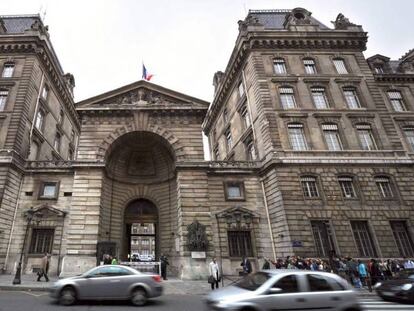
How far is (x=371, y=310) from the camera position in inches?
377

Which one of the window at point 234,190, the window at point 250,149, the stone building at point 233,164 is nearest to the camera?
the stone building at point 233,164

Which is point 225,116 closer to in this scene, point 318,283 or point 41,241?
point 41,241

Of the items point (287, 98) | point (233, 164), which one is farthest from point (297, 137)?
point (233, 164)

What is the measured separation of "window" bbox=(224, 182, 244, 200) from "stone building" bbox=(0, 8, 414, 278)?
7.7 inches

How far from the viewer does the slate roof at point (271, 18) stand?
31.8 metres

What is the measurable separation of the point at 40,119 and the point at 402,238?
35.7 metres

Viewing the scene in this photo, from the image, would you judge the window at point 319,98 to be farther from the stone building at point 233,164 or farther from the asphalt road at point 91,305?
the asphalt road at point 91,305

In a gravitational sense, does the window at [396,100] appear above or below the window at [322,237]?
above

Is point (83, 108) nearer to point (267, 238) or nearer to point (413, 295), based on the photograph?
point (267, 238)

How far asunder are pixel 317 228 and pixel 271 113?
10.8m

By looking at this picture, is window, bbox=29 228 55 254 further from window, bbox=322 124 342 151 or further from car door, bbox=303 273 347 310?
window, bbox=322 124 342 151

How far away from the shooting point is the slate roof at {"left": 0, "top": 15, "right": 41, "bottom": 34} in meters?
30.5

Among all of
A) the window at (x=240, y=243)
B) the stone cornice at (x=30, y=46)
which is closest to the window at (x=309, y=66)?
the window at (x=240, y=243)

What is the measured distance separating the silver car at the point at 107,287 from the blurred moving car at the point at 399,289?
10231mm
